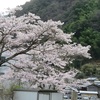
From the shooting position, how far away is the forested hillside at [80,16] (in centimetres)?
4597

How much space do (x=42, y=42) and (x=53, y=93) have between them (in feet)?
5.35

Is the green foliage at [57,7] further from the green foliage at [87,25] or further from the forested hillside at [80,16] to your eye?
the green foliage at [87,25]

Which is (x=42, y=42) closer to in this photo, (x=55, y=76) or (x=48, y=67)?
(x=48, y=67)

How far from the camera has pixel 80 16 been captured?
51219 millimetres

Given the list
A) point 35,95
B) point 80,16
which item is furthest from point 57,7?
point 35,95

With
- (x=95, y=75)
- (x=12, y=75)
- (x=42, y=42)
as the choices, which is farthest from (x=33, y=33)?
(x=95, y=75)

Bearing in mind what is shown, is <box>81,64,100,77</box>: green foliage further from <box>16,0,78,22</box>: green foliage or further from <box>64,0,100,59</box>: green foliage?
<box>16,0,78,22</box>: green foliage

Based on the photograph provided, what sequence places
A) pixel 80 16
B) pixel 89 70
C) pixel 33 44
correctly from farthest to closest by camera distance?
1. pixel 80 16
2. pixel 89 70
3. pixel 33 44

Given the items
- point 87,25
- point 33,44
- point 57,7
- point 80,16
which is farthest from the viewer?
point 57,7

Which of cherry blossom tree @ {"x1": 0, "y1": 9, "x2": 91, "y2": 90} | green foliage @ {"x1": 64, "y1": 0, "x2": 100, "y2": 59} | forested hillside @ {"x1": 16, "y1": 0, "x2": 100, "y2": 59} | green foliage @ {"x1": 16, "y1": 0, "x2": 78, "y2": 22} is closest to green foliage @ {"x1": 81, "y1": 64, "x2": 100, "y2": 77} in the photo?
green foliage @ {"x1": 64, "y1": 0, "x2": 100, "y2": 59}

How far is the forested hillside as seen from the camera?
45969mm

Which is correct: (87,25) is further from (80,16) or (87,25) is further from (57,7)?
(57,7)

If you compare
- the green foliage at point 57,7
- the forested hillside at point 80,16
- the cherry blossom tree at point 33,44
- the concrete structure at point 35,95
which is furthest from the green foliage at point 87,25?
the concrete structure at point 35,95

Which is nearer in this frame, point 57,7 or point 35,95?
point 35,95
